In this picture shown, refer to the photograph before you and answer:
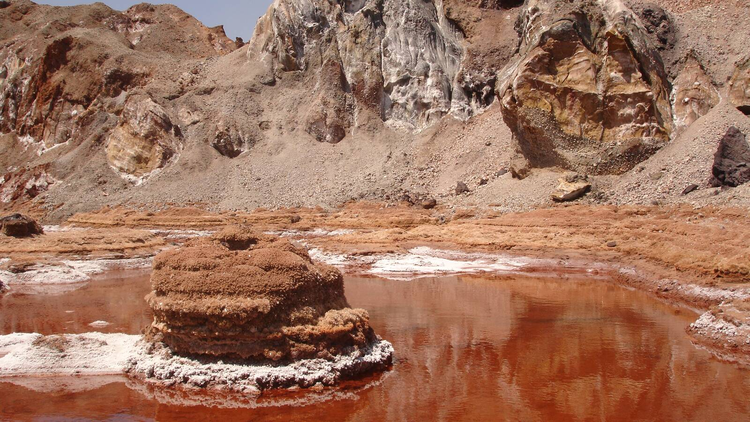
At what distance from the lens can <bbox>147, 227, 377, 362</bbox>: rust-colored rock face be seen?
812 centimetres

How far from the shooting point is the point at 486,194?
110ft

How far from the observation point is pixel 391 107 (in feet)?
→ 169

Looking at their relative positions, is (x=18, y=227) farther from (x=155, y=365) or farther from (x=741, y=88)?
(x=741, y=88)

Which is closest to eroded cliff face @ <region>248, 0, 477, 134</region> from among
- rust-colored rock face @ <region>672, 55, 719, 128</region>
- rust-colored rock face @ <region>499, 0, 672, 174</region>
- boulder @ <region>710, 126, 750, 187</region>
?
rust-colored rock face @ <region>499, 0, 672, 174</region>

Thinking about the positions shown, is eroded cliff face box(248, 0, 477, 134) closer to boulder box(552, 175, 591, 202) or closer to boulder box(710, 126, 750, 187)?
boulder box(552, 175, 591, 202)

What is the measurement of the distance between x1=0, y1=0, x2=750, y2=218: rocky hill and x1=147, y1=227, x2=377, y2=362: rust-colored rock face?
20.3 m

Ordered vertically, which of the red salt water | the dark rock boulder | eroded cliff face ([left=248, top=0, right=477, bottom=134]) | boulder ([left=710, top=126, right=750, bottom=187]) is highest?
eroded cliff face ([left=248, top=0, right=477, bottom=134])

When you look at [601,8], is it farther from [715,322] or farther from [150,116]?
[150,116]

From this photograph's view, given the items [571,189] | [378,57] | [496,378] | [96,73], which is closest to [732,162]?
[571,189]

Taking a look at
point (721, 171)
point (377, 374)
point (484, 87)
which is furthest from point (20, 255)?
point (484, 87)

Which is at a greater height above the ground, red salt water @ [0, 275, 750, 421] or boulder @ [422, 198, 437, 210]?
boulder @ [422, 198, 437, 210]

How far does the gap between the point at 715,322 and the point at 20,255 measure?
23922 millimetres

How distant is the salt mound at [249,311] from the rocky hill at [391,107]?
66.5 ft

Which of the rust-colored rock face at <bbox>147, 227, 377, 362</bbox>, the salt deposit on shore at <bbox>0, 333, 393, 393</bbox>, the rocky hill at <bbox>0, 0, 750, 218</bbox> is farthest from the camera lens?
the rocky hill at <bbox>0, 0, 750, 218</bbox>
